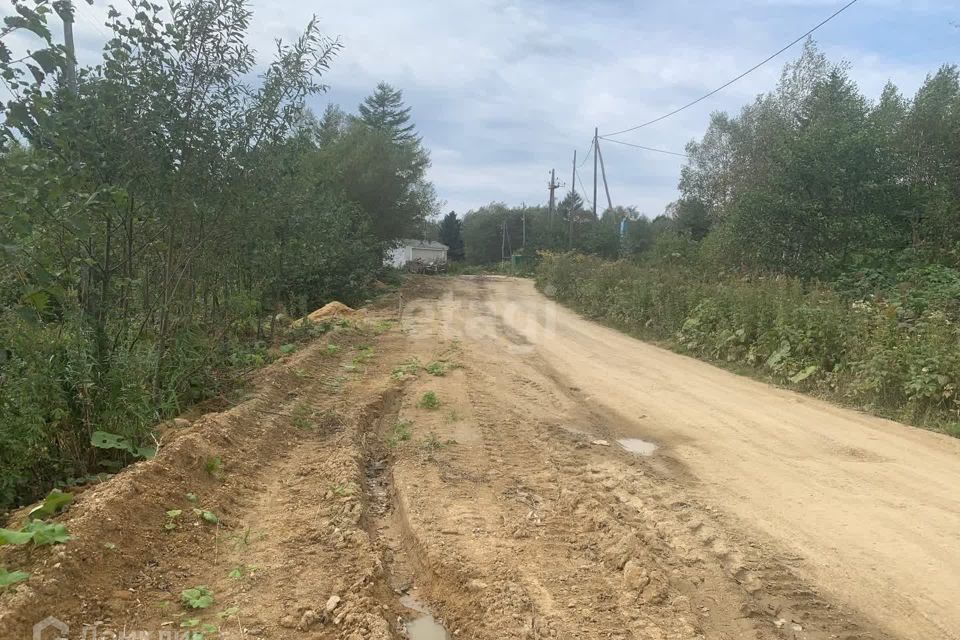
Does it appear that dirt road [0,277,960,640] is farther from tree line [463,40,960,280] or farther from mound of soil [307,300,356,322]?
tree line [463,40,960,280]

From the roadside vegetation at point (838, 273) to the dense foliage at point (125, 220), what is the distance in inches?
340

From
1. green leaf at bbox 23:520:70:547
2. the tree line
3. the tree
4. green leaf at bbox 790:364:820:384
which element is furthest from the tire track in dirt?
the tree

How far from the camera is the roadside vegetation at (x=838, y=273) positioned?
30.9 ft

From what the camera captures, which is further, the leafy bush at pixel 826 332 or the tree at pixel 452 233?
the tree at pixel 452 233

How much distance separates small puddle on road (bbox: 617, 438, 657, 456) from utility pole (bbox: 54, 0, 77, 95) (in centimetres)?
609

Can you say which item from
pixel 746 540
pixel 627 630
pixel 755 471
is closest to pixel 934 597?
pixel 746 540

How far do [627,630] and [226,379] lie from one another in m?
7.19

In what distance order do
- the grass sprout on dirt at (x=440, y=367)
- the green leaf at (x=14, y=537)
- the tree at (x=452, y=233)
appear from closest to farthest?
1. the green leaf at (x=14, y=537)
2. the grass sprout on dirt at (x=440, y=367)
3. the tree at (x=452, y=233)

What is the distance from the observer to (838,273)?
17.3 meters

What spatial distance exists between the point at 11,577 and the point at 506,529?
9.74ft

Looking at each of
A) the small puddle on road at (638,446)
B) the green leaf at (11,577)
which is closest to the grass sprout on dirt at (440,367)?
the small puddle on road at (638,446)

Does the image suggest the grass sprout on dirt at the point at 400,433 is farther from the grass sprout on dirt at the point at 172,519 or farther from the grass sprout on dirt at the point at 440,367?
the grass sprout on dirt at the point at 440,367

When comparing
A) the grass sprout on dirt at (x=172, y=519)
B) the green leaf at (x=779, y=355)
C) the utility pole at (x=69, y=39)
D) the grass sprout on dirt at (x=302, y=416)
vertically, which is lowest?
the grass sprout on dirt at (x=302, y=416)

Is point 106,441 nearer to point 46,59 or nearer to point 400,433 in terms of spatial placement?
point 400,433
